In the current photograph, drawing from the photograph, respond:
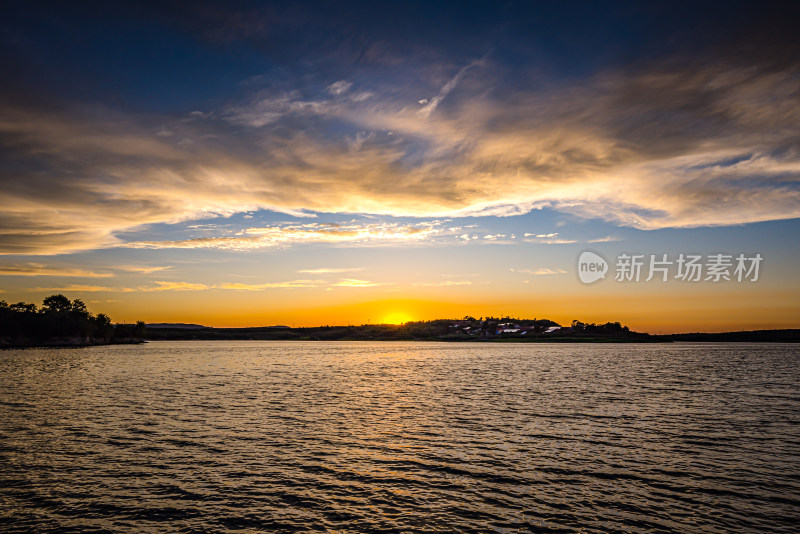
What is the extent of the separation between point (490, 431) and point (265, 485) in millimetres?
24196

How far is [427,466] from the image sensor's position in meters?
33.5

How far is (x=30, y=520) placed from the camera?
23.5 m

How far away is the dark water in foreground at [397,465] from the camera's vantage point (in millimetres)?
24031

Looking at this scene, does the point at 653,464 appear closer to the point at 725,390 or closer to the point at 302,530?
the point at 302,530

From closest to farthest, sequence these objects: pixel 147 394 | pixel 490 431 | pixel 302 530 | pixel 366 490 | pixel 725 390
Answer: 1. pixel 302 530
2. pixel 366 490
3. pixel 490 431
4. pixel 147 394
5. pixel 725 390

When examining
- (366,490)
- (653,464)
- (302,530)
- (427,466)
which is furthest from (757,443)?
(302,530)

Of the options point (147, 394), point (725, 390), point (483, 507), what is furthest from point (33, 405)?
point (725, 390)

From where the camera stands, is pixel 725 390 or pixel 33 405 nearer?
pixel 33 405

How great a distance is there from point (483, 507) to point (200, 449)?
24688mm

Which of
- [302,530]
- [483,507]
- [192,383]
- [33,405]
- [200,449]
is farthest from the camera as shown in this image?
[192,383]

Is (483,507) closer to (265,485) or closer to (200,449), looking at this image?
(265,485)

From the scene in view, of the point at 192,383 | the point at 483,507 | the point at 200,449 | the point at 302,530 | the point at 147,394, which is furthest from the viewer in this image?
the point at 192,383

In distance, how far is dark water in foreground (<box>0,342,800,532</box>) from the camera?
24031 millimetres

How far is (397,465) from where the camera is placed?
111 feet
